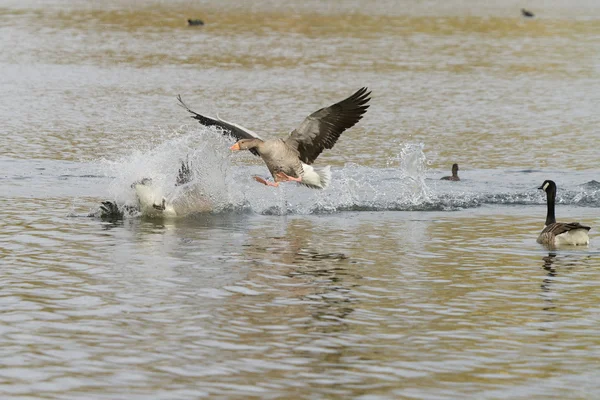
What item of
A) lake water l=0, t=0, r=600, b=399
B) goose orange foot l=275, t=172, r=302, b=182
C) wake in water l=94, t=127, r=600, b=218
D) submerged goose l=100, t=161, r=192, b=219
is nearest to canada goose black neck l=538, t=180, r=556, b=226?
lake water l=0, t=0, r=600, b=399

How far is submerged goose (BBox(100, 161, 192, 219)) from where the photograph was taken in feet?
57.9

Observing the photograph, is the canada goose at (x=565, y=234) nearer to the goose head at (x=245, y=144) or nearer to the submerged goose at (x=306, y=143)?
the submerged goose at (x=306, y=143)

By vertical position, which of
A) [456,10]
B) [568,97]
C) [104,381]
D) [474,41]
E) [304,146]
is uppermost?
[456,10]

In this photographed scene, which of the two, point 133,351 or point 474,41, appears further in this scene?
point 474,41

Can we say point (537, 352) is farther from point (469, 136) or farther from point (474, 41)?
point (474, 41)

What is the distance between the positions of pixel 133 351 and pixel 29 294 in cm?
257

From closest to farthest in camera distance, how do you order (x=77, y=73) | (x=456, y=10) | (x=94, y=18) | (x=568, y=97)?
(x=568, y=97)
(x=77, y=73)
(x=94, y=18)
(x=456, y=10)

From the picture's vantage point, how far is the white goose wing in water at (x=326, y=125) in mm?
16609

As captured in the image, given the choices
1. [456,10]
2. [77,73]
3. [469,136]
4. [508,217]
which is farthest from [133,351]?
[456,10]

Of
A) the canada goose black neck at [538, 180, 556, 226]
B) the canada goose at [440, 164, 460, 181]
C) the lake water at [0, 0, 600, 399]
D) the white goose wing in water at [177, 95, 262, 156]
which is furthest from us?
the canada goose at [440, 164, 460, 181]

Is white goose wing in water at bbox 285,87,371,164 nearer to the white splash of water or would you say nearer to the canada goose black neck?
the white splash of water

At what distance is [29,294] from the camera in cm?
1215

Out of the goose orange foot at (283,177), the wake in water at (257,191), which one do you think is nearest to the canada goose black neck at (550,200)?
the wake in water at (257,191)

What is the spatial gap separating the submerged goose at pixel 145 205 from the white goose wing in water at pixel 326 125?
2.18 meters
